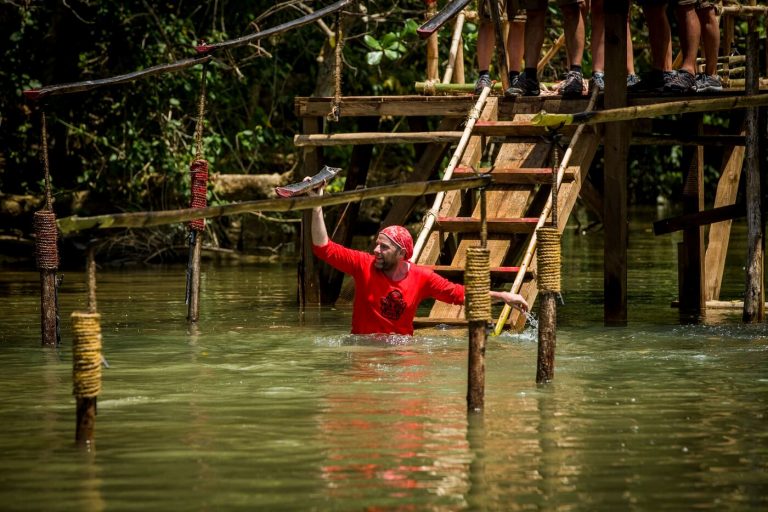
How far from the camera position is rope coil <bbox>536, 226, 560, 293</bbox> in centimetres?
837

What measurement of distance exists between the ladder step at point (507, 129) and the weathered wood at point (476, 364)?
4.53m

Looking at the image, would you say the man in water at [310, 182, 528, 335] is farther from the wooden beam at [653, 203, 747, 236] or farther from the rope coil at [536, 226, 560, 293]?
the wooden beam at [653, 203, 747, 236]

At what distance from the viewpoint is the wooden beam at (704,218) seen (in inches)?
505

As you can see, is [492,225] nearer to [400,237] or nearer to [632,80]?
[400,237]

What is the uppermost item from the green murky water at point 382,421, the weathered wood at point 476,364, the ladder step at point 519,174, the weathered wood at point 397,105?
the weathered wood at point 397,105

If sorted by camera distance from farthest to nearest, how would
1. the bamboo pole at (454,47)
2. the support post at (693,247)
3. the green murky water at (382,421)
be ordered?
the bamboo pole at (454,47), the support post at (693,247), the green murky water at (382,421)

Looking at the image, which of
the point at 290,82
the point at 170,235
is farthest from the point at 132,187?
the point at 290,82

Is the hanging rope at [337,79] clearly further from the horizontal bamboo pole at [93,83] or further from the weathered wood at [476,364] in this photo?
the weathered wood at [476,364]

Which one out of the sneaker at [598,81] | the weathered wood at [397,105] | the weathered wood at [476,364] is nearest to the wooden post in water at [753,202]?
the sneaker at [598,81]

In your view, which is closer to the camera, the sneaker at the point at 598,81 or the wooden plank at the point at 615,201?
the wooden plank at the point at 615,201

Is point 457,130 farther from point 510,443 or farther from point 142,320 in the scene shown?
point 510,443

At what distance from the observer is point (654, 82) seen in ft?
40.8

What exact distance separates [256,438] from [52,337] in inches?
150

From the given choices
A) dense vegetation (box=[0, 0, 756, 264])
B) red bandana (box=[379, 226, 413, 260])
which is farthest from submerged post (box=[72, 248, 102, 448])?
dense vegetation (box=[0, 0, 756, 264])
